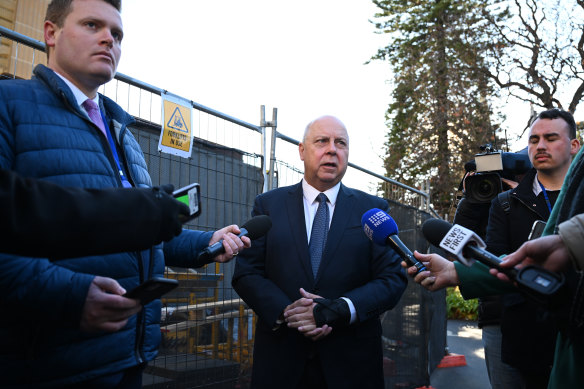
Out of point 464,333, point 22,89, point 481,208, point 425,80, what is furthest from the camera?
point 425,80

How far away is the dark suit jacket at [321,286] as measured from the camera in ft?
9.43

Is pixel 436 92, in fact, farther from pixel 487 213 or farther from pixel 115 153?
pixel 115 153

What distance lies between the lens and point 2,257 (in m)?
1.56

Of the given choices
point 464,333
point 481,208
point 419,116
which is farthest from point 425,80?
point 481,208

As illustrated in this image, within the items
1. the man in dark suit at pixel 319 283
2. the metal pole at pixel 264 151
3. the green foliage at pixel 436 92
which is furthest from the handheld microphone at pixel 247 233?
the green foliage at pixel 436 92

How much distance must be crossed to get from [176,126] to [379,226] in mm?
1520

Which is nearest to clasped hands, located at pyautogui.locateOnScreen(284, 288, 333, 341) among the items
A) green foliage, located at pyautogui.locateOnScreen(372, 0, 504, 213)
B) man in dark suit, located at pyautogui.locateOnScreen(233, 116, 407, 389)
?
man in dark suit, located at pyautogui.locateOnScreen(233, 116, 407, 389)

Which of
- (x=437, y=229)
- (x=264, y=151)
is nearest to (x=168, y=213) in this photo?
(x=437, y=229)

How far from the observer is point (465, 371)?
7613mm

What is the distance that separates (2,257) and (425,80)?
1024 inches

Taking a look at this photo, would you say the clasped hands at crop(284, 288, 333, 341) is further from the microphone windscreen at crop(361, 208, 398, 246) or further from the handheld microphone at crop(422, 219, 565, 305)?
the handheld microphone at crop(422, 219, 565, 305)

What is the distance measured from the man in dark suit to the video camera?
1.23 m

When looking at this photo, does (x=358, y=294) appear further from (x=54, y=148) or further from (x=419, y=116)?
(x=419, y=116)

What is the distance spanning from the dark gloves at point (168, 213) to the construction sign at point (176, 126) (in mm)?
1813
